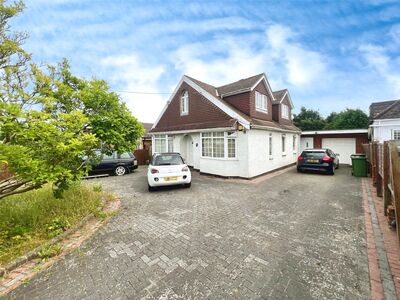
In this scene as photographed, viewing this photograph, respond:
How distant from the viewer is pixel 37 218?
14.6 feet

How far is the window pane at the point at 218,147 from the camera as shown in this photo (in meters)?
11.0

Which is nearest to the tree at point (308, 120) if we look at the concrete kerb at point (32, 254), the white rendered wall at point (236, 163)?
the white rendered wall at point (236, 163)

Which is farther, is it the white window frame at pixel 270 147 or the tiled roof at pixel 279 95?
the tiled roof at pixel 279 95

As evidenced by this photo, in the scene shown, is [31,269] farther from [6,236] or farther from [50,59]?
[50,59]

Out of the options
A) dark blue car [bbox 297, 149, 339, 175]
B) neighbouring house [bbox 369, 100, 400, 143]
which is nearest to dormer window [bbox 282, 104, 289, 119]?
dark blue car [bbox 297, 149, 339, 175]

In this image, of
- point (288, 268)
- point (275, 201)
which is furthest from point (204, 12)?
point (288, 268)

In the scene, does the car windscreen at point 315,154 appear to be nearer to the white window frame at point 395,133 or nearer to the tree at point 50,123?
the white window frame at point 395,133

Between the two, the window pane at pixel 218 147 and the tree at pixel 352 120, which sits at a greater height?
the tree at pixel 352 120

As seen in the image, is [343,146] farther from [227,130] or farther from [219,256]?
[219,256]

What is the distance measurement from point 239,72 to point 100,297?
19.2 meters

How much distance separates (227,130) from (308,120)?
3472 cm

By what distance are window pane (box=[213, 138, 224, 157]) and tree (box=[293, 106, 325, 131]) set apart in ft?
111

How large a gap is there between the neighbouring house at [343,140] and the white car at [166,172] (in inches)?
629

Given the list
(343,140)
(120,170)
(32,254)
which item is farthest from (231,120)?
(343,140)
